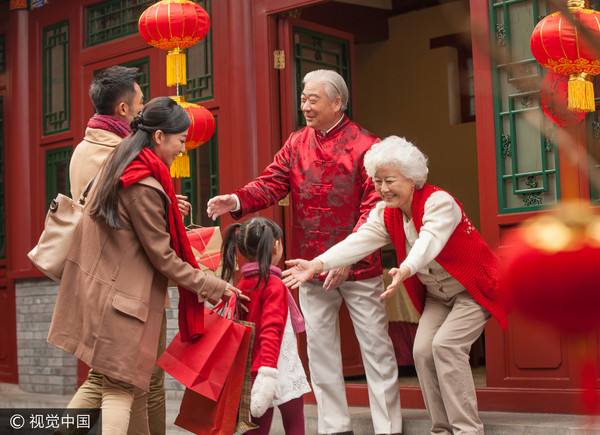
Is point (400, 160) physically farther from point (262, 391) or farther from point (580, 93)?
point (262, 391)

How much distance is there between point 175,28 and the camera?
5.71 meters

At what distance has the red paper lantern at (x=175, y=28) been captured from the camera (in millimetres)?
5703

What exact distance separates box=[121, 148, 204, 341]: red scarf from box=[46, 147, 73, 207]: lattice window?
4371mm

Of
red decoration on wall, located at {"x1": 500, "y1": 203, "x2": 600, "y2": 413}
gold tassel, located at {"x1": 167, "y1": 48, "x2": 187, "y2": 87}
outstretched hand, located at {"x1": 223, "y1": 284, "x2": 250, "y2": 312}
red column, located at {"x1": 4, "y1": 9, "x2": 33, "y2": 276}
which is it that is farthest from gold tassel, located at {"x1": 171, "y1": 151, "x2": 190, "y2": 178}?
red decoration on wall, located at {"x1": 500, "y1": 203, "x2": 600, "y2": 413}

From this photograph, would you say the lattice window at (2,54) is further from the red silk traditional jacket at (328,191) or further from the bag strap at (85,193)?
the bag strap at (85,193)

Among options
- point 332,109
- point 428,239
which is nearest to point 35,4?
point 332,109

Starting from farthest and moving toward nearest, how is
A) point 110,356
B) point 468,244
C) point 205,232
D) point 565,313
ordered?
point 205,232
point 468,244
point 110,356
point 565,313

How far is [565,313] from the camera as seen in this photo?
79 centimetres

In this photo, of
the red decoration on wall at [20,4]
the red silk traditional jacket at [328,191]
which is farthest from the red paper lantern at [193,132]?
the red decoration on wall at [20,4]

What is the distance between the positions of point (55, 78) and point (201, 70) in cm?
189

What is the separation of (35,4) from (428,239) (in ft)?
18.0

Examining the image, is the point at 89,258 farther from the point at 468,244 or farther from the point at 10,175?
the point at 10,175

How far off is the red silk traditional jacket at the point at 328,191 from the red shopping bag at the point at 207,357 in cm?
97

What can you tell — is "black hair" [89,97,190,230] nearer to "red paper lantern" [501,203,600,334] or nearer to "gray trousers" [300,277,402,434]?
"gray trousers" [300,277,402,434]
